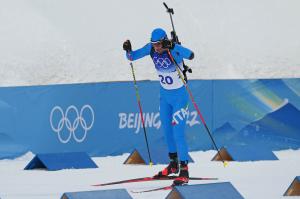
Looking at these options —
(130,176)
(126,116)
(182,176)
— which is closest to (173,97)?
(182,176)

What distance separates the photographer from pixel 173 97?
1077cm

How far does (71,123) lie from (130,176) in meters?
2.96

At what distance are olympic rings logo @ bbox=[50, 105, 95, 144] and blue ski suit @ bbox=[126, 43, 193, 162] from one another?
365 cm

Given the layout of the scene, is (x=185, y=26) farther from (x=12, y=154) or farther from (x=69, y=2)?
(x=12, y=154)

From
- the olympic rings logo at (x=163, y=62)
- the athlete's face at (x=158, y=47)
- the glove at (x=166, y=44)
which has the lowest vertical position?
the olympic rings logo at (x=163, y=62)

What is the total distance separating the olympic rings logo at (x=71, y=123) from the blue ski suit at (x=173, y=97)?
12.0ft

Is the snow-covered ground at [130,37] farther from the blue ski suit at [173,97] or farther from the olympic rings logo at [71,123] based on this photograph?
the blue ski suit at [173,97]

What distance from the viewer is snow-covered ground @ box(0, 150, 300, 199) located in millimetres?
9672

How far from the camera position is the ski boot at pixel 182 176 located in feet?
33.4

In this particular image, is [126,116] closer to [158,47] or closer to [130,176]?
[130,176]

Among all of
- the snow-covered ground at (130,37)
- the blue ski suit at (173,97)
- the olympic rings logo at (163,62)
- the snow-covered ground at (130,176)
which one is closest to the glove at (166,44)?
the blue ski suit at (173,97)

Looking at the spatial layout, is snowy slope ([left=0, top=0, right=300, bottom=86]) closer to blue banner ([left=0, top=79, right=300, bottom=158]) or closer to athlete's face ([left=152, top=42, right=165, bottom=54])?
blue banner ([left=0, top=79, right=300, bottom=158])

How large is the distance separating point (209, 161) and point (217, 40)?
55.5ft

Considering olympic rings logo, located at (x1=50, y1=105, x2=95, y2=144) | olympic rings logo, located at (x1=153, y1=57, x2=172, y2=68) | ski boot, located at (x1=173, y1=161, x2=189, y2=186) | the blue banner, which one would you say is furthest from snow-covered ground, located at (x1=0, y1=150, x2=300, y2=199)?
olympic rings logo, located at (x1=153, y1=57, x2=172, y2=68)
